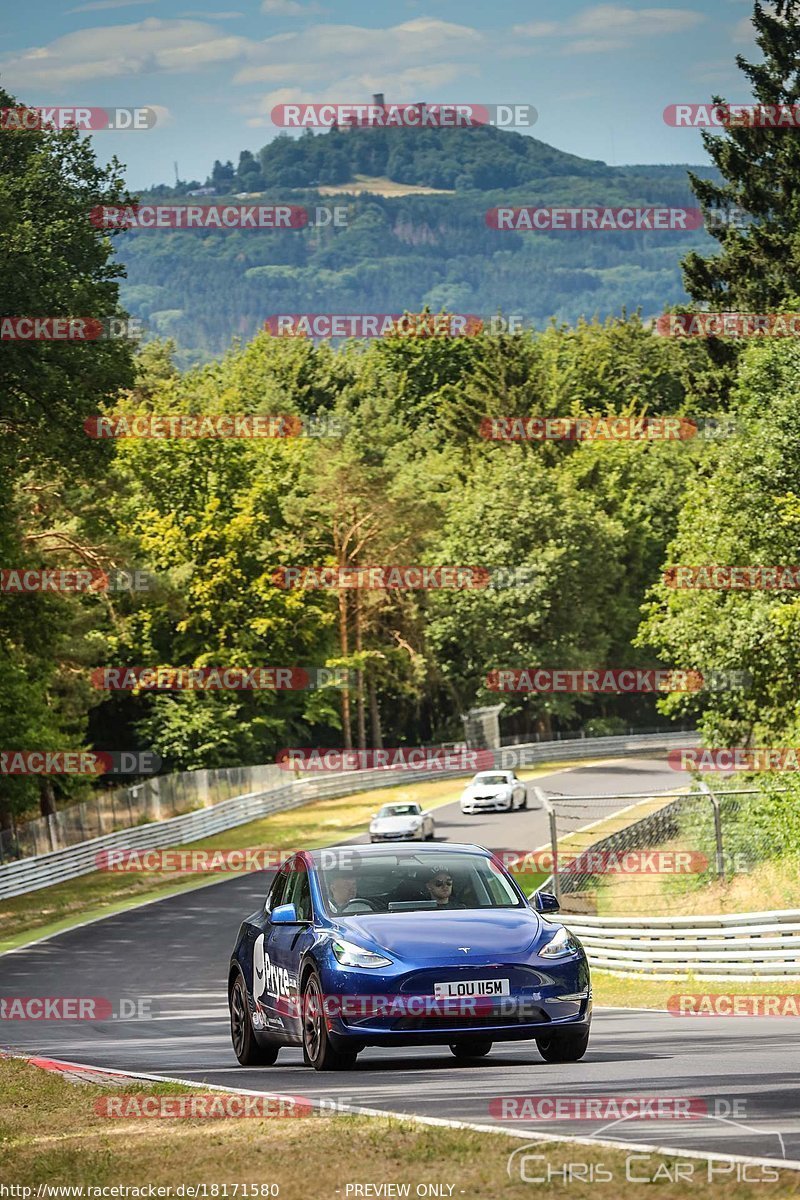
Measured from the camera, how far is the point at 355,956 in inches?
454

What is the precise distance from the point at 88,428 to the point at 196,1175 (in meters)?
30.0

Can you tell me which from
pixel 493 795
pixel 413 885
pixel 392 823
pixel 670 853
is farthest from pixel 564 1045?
pixel 493 795

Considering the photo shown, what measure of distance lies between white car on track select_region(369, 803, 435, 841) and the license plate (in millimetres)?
38321

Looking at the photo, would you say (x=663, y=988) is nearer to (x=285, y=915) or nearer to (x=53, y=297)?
(x=285, y=915)

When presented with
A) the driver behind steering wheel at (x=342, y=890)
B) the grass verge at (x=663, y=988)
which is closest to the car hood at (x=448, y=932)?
the driver behind steering wheel at (x=342, y=890)

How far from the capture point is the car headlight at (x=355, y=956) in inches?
450

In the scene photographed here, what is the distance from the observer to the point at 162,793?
57.0 meters

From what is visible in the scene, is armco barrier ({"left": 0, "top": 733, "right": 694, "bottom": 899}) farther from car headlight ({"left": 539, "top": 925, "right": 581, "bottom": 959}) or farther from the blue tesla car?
car headlight ({"left": 539, "top": 925, "right": 581, "bottom": 959})

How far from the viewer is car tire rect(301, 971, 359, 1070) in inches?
458

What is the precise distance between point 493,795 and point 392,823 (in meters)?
8.39

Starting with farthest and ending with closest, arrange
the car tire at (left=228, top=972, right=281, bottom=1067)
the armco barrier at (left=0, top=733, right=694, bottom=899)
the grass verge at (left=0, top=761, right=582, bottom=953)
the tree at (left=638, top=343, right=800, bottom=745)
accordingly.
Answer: the armco barrier at (left=0, top=733, right=694, bottom=899) → the tree at (left=638, top=343, right=800, bottom=745) → the grass verge at (left=0, top=761, right=582, bottom=953) → the car tire at (left=228, top=972, right=281, bottom=1067)

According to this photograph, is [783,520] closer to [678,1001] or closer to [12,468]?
[12,468]

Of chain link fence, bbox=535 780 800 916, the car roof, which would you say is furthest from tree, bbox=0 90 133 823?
the car roof

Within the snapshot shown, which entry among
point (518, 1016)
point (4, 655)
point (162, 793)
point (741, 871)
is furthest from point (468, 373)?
point (518, 1016)
